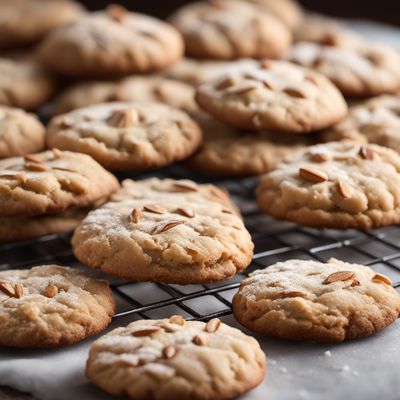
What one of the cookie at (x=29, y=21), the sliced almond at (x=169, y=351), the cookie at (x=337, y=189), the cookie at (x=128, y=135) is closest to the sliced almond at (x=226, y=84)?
the cookie at (x=128, y=135)

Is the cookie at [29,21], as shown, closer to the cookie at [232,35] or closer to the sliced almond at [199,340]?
the cookie at [232,35]

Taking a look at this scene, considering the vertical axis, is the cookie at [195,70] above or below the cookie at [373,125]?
below

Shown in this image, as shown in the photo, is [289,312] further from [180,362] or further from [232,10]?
[232,10]

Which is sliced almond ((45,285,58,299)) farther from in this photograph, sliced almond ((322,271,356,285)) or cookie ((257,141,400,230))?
cookie ((257,141,400,230))

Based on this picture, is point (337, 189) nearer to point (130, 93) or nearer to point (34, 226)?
point (34, 226)

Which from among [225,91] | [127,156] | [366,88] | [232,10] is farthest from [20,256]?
[232,10]

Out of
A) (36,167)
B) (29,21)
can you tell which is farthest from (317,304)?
(29,21)
